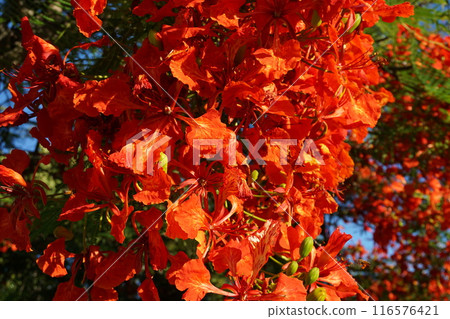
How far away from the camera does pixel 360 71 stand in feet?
4.77

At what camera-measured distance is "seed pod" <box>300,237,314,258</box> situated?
4.11 feet

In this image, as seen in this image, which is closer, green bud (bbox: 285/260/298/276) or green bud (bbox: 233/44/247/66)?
green bud (bbox: 233/44/247/66)

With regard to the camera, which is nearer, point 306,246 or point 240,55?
point 240,55

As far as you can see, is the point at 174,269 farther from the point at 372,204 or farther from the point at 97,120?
the point at 372,204

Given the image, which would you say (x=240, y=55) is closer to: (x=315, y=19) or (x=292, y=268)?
(x=315, y=19)

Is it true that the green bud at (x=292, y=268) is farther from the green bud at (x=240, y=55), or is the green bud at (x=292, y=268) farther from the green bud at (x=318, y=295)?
the green bud at (x=240, y=55)

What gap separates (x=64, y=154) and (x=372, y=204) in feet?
10.8

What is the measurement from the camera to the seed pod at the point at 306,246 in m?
1.25

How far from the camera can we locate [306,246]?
1258 mm

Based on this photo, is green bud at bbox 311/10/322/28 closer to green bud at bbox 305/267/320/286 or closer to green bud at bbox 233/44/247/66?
green bud at bbox 233/44/247/66

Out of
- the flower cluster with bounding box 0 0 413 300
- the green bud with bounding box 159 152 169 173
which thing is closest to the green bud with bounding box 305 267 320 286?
the flower cluster with bounding box 0 0 413 300
